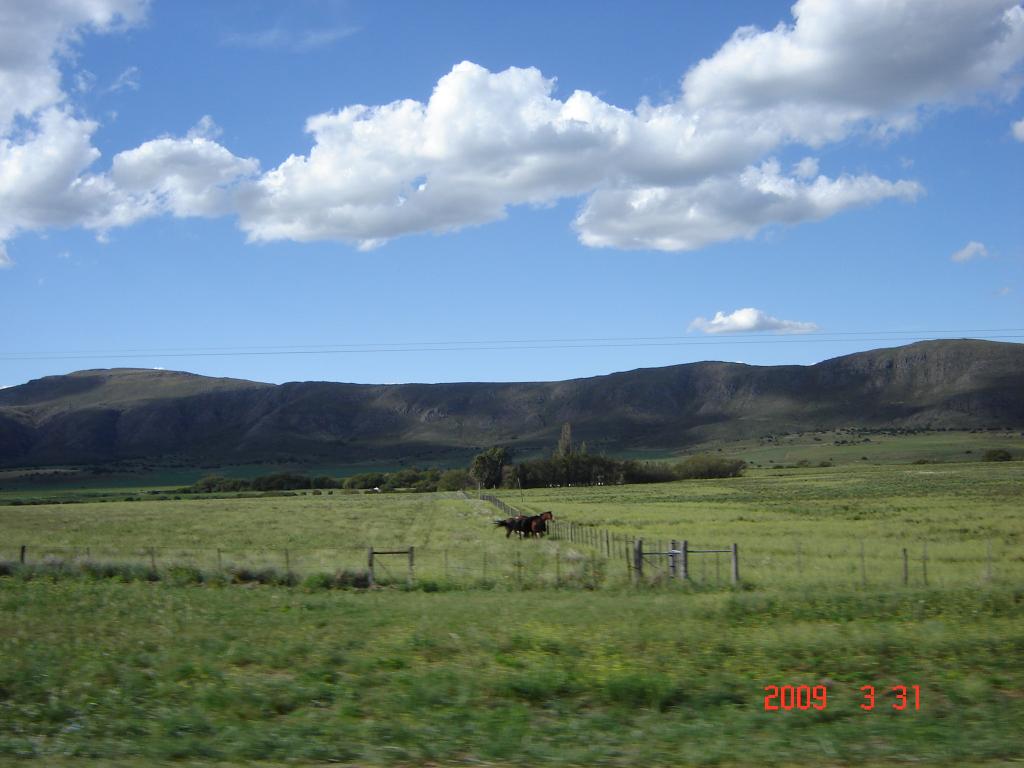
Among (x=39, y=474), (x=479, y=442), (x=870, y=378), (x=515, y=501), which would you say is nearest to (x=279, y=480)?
(x=39, y=474)

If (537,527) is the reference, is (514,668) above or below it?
above

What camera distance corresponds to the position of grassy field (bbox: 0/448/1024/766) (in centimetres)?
867

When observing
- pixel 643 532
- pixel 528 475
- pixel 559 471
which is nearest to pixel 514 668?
pixel 643 532

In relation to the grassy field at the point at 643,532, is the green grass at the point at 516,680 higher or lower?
higher

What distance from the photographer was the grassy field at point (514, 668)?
341 inches

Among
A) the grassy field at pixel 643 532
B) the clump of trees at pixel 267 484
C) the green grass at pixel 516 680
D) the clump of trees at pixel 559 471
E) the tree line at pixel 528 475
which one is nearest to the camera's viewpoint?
the green grass at pixel 516 680

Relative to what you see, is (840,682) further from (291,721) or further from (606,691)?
(291,721)

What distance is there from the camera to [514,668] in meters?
11.6

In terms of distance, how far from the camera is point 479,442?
19362 cm
